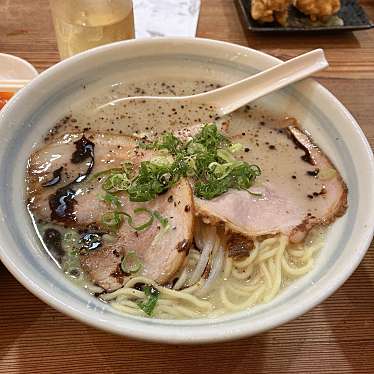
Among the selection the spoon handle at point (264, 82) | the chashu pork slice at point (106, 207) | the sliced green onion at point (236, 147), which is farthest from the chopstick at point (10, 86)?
the sliced green onion at point (236, 147)

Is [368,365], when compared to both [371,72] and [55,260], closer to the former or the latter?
[55,260]

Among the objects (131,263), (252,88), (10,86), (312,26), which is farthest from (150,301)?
(312,26)

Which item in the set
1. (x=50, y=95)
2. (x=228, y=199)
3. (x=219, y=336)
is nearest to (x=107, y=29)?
(x=50, y=95)

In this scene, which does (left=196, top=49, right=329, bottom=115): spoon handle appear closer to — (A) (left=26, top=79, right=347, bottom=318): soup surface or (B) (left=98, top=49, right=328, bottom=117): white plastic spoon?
(B) (left=98, top=49, right=328, bottom=117): white plastic spoon

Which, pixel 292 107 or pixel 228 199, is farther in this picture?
pixel 292 107

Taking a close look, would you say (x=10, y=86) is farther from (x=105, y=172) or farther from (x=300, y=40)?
(x=300, y=40)

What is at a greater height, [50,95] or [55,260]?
[50,95]

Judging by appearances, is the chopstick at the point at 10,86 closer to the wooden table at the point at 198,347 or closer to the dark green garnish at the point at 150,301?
the wooden table at the point at 198,347

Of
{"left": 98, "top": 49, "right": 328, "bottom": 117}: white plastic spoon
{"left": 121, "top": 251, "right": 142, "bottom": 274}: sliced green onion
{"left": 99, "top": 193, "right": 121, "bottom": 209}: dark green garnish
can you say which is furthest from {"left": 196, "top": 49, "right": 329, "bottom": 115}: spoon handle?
{"left": 121, "top": 251, "right": 142, "bottom": 274}: sliced green onion
